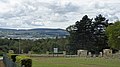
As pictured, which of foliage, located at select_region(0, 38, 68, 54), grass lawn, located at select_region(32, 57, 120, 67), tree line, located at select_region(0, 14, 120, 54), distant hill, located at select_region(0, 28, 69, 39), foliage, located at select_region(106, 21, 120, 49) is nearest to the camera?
grass lawn, located at select_region(32, 57, 120, 67)

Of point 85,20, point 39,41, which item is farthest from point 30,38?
point 85,20

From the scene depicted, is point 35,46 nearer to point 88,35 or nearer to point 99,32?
point 88,35

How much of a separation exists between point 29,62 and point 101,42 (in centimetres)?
7183

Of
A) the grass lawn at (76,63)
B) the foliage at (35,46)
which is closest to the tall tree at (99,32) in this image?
the foliage at (35,46)

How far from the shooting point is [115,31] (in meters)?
81.1

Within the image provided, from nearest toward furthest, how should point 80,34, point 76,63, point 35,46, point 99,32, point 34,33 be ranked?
point 76,63
point 80,34
point 99,32
point 35,46
point 34,33

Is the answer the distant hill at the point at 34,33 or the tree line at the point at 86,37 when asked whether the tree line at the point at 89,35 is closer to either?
the tree line at the point at 86,37

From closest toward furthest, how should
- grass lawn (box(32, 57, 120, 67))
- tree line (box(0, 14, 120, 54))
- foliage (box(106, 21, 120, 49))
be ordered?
grass lawn (box(32, 57, 120, 67))
foliage (box(106, 21, 120, 49))
tree line (box(0, 14, 120, 54))

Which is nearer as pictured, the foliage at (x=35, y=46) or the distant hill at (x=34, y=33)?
the foliage at (x=35, y=46)

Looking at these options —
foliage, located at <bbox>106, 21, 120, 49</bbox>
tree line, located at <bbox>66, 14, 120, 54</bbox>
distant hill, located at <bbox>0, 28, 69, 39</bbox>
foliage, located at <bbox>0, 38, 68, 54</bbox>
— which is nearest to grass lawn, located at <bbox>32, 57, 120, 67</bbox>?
foliage, located at <bbox>106, 21, 120, 49</bbox>

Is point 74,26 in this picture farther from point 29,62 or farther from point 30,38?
point 29,62

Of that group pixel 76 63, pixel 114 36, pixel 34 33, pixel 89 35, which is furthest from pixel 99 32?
pixel 76 63

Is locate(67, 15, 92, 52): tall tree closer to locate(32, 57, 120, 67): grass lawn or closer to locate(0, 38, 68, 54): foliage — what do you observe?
locate(0, 38, 68, 54): foliage

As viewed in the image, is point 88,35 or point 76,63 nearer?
point 76,63
